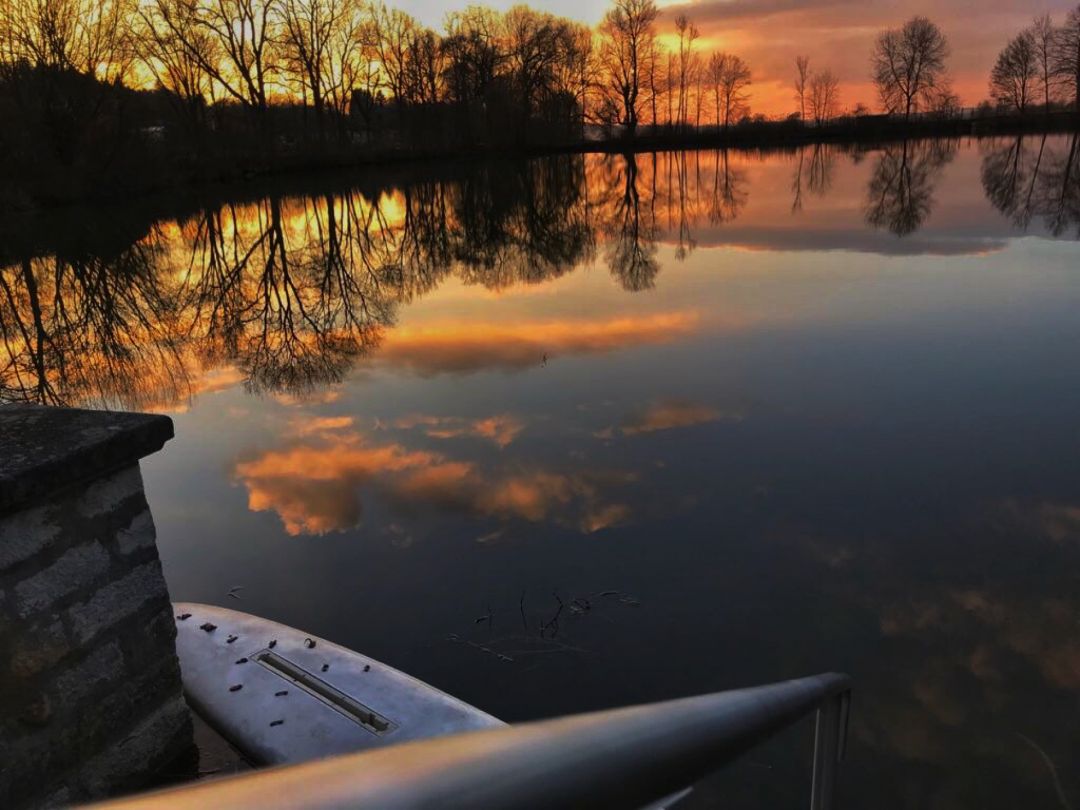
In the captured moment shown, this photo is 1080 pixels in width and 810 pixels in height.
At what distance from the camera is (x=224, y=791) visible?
515 millimetres

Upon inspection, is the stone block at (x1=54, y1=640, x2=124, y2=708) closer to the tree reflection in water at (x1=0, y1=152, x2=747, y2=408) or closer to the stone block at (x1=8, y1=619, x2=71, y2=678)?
the stone block at (x1=8, y1=619, x2=71, y2=678)

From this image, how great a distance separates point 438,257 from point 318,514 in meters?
14.2

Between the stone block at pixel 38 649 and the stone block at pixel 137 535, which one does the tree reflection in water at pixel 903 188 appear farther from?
the stone block at pixel 38 649

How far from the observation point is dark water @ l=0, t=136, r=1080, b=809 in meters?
4.04

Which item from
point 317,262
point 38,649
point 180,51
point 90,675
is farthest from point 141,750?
point 180,51

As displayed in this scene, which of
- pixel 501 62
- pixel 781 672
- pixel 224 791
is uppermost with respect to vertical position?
pixel 501 62

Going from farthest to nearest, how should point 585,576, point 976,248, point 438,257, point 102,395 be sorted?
point 438,257 < point 976,248 < point 102,395 < point 585,576

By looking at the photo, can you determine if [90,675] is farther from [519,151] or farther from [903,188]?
[519,151]

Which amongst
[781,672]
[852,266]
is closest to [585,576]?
[781,672]

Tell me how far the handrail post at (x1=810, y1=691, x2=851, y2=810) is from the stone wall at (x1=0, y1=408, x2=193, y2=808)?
246cm

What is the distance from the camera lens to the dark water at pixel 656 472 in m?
4.04

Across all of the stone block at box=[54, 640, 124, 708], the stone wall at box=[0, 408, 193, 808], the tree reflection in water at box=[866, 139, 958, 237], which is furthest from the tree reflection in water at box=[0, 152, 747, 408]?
the stone block at box=[54, 640, 124, 708]

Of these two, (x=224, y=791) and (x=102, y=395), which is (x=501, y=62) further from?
(x=224, y=791)

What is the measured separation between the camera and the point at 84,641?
284 cm
